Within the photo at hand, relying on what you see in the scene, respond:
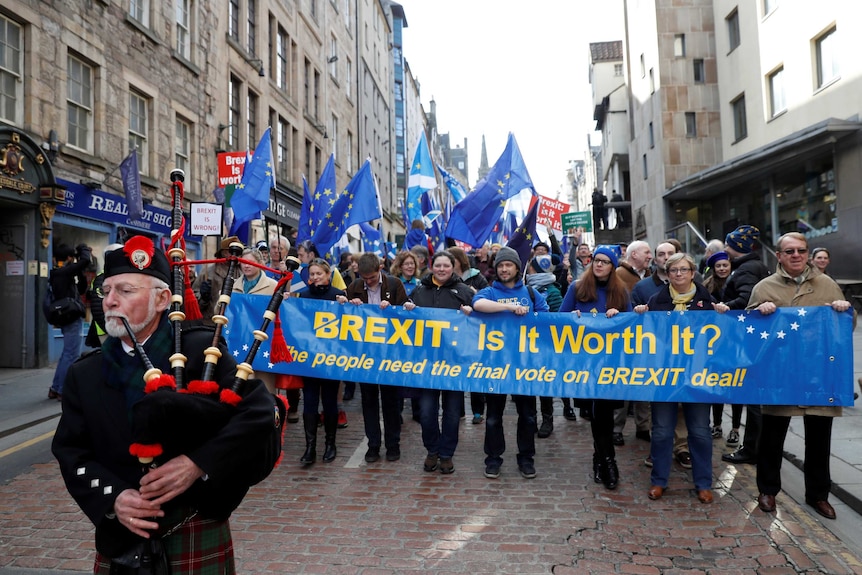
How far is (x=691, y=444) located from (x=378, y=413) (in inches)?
114

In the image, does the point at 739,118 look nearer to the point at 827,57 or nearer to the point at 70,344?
the point at 827,57

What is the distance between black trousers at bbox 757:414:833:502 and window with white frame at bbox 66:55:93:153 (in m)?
13.6

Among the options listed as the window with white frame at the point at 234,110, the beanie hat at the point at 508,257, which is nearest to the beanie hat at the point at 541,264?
the beanie hat at the point at 508,257

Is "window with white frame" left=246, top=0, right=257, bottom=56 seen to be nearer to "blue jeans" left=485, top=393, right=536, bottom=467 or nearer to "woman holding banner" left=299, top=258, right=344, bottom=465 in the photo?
"woman holding banner" left=299, top=258, right=344, bottom=465

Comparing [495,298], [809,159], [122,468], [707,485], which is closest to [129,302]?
[122,468]

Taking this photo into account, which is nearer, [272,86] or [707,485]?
[707,485]

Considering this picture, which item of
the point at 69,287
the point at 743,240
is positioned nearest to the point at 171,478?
the point at 743,240

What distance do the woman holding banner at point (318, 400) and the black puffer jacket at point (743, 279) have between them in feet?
12.8

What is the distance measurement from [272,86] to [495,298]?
20.5 m

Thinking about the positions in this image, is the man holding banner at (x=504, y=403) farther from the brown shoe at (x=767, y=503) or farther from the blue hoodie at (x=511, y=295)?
the brown shoe at (x=767, y=503)

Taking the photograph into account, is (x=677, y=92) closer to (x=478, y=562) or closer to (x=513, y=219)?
(x=513, y=219)

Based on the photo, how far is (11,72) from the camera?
442 inches

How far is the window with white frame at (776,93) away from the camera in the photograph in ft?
63.7

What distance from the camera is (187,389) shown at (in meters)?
1.98
